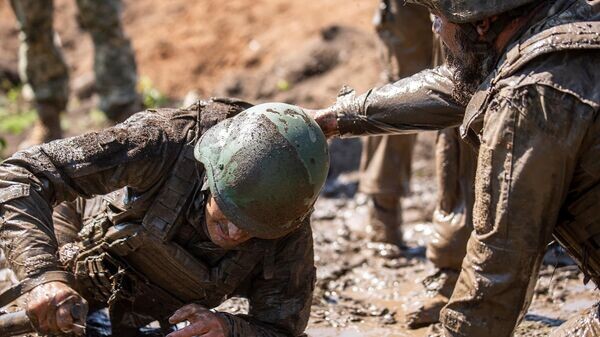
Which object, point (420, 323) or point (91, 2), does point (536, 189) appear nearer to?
point (420, 323)

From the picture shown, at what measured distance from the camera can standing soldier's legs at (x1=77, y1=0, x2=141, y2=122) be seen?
28.6ft

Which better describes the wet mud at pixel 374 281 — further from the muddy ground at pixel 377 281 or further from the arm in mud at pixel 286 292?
the arm in mud at pixel 286 292

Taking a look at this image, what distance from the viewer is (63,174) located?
426 centimetres

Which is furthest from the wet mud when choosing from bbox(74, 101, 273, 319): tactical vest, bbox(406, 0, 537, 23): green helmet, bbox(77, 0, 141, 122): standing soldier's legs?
bbox(77, 0, 141, 122): standing soldier's legs

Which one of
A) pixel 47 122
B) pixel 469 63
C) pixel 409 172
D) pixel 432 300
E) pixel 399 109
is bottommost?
pixel 432 300

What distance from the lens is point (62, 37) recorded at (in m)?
13.5

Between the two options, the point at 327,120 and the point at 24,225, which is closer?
the point at 24,225

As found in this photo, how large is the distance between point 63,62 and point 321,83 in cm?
257

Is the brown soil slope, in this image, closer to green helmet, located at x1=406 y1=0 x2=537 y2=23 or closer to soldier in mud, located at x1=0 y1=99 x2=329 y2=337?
soldier in mud, located at x1=0 y1=99 x2=329 y2=337

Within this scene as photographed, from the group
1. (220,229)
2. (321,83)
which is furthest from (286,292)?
(321,83)

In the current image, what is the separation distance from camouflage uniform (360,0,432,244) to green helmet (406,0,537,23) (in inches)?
106

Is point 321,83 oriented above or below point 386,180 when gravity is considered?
above

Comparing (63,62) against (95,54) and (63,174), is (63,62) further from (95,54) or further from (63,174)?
(63,174)

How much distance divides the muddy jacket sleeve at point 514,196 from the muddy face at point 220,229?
96cm
